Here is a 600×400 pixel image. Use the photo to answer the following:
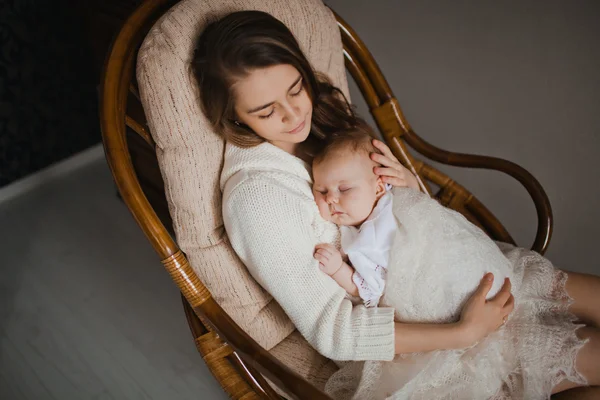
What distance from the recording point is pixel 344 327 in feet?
3.37

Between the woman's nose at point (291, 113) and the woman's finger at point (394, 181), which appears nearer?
the woman's nose at point (291, 113)

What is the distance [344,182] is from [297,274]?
24 centimetres

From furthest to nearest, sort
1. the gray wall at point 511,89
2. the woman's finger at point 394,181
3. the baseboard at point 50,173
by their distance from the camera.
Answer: the baseboard at point 50,173
the gray wall at point 511,89
the woman's finger at point 394,181

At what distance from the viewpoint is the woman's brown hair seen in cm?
100

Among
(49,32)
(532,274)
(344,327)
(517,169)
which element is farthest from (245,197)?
(49,32)

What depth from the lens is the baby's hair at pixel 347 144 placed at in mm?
1152

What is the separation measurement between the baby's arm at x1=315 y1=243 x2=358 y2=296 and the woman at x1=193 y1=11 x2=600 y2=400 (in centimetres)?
2

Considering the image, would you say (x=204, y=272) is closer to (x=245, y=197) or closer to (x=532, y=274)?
(x=245, y=197)

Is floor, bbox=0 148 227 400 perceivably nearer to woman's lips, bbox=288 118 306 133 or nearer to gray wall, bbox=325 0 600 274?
woman's lips, bbox=288 118 306 133

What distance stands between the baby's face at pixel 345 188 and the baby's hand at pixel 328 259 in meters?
0.09

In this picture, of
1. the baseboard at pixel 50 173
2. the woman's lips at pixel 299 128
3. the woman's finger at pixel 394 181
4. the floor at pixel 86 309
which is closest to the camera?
the woman's lips at pixel 299 128

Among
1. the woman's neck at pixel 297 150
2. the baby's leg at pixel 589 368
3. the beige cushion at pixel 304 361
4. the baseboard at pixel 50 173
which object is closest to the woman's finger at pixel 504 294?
the baby's leg at pixel 589 368

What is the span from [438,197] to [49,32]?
1900mm

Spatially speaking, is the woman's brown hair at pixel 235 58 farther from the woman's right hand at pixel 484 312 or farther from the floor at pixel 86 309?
the floor at pixel 86 309
